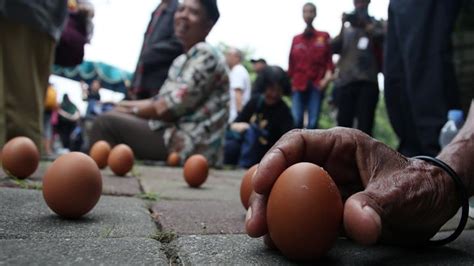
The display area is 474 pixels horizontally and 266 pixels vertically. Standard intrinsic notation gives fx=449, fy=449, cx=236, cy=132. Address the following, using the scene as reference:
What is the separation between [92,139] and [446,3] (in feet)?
12.0

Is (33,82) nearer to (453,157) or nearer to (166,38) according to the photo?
(166,38)

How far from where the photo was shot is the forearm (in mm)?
1358

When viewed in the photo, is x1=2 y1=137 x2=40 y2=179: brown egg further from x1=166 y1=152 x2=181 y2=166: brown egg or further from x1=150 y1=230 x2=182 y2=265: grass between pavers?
x1=166 y1=152 x2=181 y2=166: brown egg

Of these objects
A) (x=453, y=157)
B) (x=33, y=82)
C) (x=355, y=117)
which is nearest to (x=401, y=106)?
(x=355, y=117)

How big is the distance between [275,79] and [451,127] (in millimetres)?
3033

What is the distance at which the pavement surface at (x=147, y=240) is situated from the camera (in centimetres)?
107

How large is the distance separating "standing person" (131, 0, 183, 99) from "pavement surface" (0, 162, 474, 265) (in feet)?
11.6

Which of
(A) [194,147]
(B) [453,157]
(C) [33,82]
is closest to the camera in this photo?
(B) [453,157]

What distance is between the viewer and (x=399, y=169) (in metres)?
1.22

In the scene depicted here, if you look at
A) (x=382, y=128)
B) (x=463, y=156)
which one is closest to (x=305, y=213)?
(x=463, y=156)

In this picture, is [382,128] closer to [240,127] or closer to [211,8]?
[240,127]

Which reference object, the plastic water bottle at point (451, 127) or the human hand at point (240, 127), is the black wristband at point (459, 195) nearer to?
the plastic water bottle at point (451, 127)

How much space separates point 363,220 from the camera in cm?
97

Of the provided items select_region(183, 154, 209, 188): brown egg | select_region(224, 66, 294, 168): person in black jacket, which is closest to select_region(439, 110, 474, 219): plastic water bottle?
select_region(183, 154, 209, 188): brown egg
